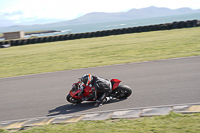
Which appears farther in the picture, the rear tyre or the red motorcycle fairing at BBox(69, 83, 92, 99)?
the rear tyre

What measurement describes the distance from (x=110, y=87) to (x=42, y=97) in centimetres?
291

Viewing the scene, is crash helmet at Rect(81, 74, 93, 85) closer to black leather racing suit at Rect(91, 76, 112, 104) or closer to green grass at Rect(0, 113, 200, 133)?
black leather racing suit at Rect(91, 76, 112, 104)

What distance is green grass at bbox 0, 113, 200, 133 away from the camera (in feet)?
16.9

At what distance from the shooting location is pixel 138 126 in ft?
18.0

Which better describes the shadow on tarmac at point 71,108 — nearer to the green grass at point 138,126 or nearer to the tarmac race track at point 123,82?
the tarmac race track at point 123,82

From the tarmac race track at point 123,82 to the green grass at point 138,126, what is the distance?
1.22m

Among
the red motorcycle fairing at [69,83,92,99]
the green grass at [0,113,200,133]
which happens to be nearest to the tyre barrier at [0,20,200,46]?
the red motorcycle fairing at [69,83,92,99]

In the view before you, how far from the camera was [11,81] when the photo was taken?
1264cm

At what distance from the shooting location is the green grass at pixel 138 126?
5.14m

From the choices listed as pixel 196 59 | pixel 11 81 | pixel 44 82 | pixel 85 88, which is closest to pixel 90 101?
pixel 85 88

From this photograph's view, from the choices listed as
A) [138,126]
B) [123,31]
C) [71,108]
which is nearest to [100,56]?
[71,108]

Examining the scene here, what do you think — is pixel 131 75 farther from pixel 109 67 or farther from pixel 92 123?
pixel 92 123

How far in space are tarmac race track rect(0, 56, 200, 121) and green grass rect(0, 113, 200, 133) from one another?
122 centimetres

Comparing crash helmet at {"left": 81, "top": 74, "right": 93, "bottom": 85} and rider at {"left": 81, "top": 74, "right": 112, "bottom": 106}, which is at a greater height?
crash helmet at {"left": 81, "top": 74, "right": 93, "bottom": 85}
